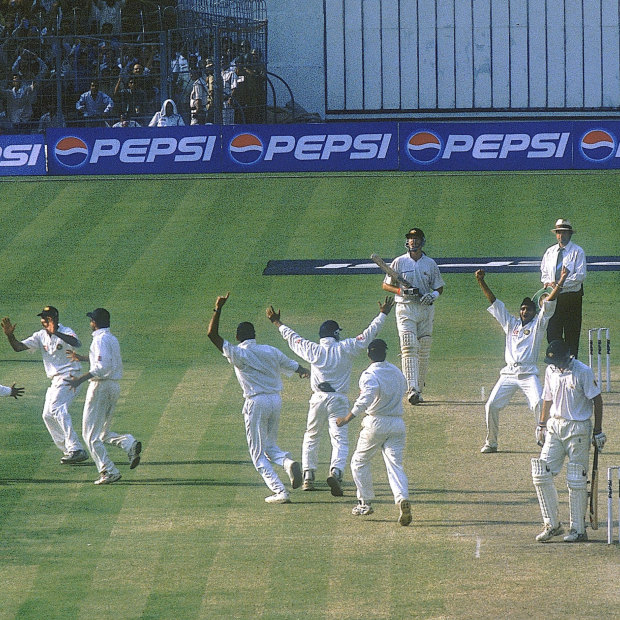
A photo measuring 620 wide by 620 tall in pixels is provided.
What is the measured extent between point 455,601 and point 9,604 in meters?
3.68

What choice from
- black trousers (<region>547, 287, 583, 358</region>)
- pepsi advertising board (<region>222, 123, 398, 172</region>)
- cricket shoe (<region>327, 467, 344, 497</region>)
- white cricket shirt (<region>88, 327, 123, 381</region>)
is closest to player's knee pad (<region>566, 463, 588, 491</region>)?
cricket shoe (<region>327, 467, 344, 497</region>)

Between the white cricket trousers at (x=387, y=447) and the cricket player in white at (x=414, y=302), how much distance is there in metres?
4.48

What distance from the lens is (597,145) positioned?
2958cm

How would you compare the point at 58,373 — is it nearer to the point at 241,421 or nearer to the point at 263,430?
the point at 241,421

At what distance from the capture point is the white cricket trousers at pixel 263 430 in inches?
520

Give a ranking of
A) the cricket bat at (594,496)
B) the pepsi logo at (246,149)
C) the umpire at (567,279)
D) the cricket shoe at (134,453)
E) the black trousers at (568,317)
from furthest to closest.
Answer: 1. the pepsi logo at (246,149)
2. the black trousers at (568,317)
3. the umpire at (567,279)
4. the cricket shoe at (134,453)
5. the cricket bat at (594,496)

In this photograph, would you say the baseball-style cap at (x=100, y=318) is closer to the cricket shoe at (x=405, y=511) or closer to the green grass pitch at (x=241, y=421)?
the green grass pitch at (x=241, y=421)

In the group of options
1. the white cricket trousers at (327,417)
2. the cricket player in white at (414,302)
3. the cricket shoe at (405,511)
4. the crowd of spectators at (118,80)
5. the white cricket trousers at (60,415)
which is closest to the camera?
the cricket shoe at (405,511)

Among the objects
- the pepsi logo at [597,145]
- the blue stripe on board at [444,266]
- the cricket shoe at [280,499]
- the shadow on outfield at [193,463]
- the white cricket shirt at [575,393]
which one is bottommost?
the blue stripe on board at [444,266]

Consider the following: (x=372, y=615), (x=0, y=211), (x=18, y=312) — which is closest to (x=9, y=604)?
(x=372, y=615)

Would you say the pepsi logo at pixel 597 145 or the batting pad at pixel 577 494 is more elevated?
the batting pad at pixel 577 494

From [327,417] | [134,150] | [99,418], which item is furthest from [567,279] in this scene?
[134,150]

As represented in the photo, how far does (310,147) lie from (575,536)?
19825 millimetres

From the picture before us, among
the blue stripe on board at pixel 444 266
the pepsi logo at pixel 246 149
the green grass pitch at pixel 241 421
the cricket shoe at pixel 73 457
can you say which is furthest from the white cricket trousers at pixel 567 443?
the pepsi logo at pixel 246 149
